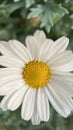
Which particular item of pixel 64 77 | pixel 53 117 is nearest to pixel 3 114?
pixel 53 117

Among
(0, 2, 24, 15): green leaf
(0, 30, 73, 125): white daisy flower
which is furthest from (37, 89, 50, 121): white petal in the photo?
(0, 2, 24, 15): green leaf

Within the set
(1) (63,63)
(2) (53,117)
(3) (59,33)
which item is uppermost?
(3) (59,33)

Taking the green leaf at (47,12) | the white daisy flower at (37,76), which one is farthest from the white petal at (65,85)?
the green leaf at (47,12)

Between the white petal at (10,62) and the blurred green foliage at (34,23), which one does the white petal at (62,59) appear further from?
the blurred green foliage at (34,23)

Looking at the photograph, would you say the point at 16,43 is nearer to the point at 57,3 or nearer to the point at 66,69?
the point at 66,69

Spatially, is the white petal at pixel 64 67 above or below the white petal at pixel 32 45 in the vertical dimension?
below

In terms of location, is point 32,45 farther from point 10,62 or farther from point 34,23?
point 34,23
